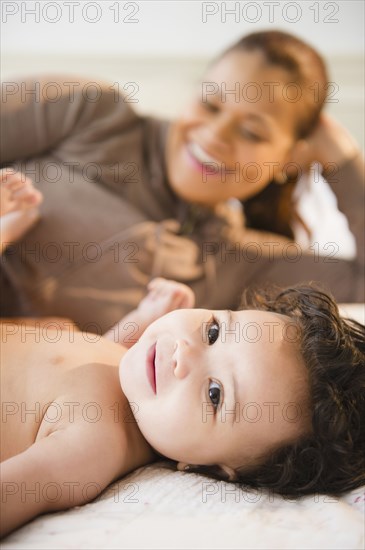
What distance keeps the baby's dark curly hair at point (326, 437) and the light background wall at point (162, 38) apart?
1.20m

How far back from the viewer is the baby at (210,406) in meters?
0.82

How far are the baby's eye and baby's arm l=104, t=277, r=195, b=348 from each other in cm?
23

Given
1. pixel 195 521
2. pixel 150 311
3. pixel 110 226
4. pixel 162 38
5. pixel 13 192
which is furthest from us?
pixel 162 38

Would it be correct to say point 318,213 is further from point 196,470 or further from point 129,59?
point 196,470

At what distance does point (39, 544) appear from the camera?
2.25 ft

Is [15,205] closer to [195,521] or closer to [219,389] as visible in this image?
[219,389]

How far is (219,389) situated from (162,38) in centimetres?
138

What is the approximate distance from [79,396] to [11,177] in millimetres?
337

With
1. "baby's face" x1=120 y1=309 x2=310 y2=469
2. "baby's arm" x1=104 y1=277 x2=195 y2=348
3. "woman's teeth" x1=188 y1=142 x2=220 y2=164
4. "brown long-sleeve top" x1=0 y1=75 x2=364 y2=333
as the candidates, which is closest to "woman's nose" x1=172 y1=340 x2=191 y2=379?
"baby's face" x1=120 y1=309 x2=310 y2=469

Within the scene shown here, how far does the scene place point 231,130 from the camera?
4.30 feet

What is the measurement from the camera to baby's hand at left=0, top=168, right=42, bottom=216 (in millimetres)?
959

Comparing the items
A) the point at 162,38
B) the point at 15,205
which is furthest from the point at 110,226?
the point at 162,38

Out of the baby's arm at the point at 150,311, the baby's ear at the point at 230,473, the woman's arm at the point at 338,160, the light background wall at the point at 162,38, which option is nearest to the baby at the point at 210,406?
the baby's ear at the point at 230,473

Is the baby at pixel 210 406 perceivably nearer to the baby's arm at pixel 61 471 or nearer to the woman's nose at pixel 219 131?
the baby's arm at pixel 61 471
